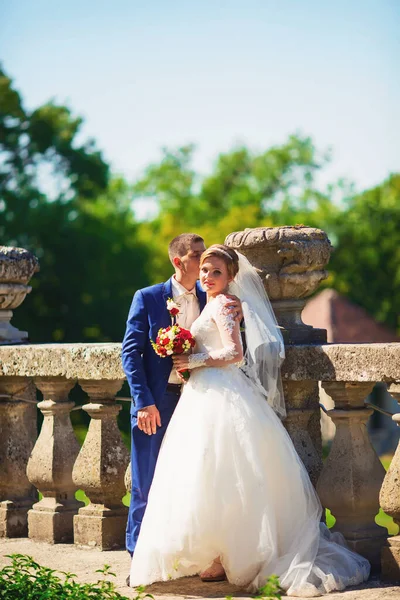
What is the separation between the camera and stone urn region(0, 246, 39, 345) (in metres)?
6.57

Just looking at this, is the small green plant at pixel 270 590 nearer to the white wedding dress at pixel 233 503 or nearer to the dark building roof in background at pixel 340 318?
the white wedding dress at pixel 233 503

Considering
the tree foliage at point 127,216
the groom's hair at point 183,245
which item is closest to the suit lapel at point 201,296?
the groom's hair at point 183,245

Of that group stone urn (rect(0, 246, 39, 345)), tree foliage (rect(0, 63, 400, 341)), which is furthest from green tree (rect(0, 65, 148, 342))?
stone urn (rect(0, 246, 39, 345))

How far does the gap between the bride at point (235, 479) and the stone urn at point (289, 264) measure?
17 cm

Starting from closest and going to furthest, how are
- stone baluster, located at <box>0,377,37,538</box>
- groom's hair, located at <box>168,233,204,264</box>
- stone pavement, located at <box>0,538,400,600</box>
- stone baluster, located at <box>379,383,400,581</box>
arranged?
stone pavement, located at <box>0,538,400,600</box> → stone baluster, located at <box>379,383,400,581</box> → groom's hair, located at <box>168,233,204,264</box> → stone baluster, located at <box>0,377,37,538</box>

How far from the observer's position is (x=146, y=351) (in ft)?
17.3

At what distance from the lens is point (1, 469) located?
6.62 m

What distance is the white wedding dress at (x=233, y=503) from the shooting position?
4.80 meters

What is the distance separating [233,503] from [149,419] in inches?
24.6

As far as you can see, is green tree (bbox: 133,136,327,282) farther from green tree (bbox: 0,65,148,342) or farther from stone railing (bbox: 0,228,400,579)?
stone railing (bbox: 0,228,400,579)

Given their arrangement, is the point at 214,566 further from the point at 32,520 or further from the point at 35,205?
the point at 35,205

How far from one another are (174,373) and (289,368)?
58cm

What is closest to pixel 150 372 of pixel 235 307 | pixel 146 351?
pixel 146 351

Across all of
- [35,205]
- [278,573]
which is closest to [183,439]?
[278,573]
